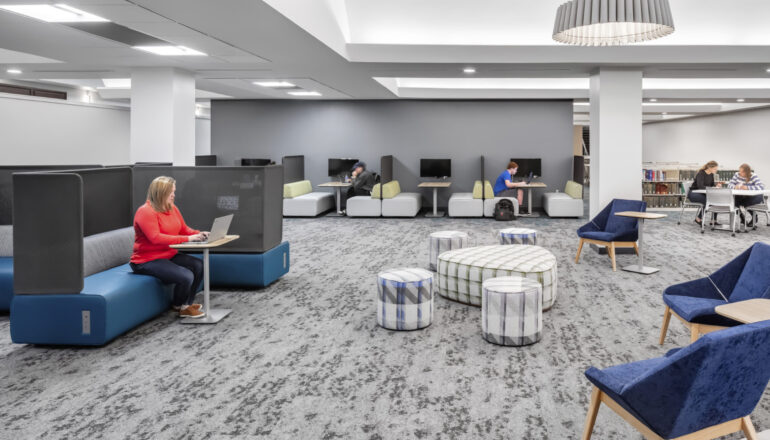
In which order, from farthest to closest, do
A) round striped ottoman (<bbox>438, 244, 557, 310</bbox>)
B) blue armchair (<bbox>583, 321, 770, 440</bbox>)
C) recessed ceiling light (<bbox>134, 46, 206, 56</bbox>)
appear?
recessed ceiling light (<bbox>134, 46, 206, 56</bbox>), round striped ottoman (<bbox>438, 244, 557, 310</bbox>), blue armchair (<bbox>583, 321, 770, 440</bbox>)

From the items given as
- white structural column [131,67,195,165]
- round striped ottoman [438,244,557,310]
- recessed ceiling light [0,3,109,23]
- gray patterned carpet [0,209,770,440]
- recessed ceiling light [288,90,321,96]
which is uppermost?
recessed ceiling light [288,90,321,96]

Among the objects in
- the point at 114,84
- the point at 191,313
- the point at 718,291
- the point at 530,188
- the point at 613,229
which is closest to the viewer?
the point at 718,291

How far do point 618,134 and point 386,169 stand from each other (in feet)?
20.6

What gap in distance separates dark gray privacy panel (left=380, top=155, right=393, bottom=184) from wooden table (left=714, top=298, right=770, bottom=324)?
10363mm

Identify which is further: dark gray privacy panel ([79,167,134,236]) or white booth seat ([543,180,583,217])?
white booth seat ([543,180,583,217])

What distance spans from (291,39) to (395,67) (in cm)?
263

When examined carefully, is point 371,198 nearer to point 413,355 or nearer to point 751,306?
point 413,355

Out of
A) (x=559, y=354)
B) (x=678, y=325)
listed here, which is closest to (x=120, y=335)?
(x=559, y=354)

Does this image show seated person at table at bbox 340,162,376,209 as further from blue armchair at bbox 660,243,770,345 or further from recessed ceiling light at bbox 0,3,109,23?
blue armchair at bbox 660,243,770,345

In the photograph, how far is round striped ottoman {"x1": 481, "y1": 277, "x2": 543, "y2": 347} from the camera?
175 inches

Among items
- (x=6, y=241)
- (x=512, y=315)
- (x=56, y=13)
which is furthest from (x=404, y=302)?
(x=56, y=13)

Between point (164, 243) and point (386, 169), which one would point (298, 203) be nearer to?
point (386, 169)

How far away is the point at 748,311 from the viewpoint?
10.0 feet

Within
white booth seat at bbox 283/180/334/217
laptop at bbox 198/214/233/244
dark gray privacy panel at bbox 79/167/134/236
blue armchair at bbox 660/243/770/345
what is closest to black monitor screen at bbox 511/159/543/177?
white booth seat at bbox 283/180/334/217
